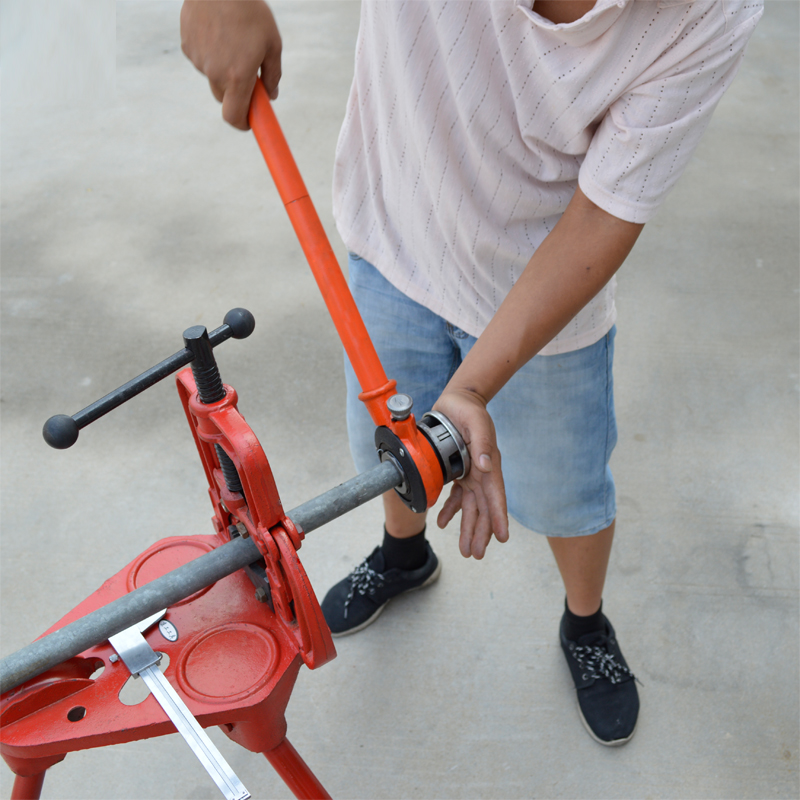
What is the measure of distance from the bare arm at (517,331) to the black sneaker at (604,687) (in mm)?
649

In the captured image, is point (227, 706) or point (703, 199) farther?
point (703, 199)

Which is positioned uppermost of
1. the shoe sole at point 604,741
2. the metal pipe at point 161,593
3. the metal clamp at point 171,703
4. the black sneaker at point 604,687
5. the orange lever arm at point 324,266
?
the orange lever arm at point 324,266

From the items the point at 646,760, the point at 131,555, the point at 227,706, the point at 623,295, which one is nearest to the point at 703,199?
the point at 623,295

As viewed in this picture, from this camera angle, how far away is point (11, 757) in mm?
665

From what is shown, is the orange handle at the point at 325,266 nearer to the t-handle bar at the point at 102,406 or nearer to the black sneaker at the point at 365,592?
the t-handle bar at the point at 102,406

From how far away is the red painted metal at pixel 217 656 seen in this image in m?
0.64

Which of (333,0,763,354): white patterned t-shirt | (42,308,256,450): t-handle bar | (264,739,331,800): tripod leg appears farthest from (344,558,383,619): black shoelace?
(42,308,256,450): t-handle bar

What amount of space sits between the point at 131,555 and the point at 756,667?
1222 millimetres

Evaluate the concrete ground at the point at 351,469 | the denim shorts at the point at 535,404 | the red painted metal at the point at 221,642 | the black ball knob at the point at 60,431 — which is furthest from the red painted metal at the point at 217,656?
the concrete ground at the point at 351,469

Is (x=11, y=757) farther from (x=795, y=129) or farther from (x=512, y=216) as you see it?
(x=795, y=129)

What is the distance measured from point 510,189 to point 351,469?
3.31ft

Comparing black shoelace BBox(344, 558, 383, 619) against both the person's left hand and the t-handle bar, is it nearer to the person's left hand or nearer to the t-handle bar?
the person's left hand

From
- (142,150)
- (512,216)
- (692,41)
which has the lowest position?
(142,150)

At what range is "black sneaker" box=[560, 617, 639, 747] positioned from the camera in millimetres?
1270
